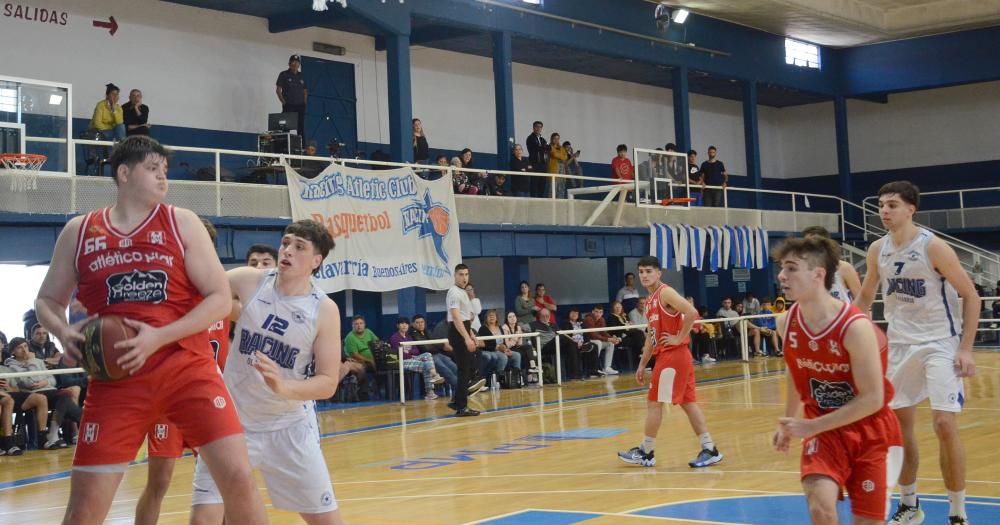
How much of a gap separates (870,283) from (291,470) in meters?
3.69

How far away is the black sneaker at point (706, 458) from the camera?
9164 millimetres

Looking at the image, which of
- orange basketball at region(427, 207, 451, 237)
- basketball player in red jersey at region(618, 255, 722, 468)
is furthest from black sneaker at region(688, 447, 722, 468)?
orange basketball at region(427, 207, 451, 237)

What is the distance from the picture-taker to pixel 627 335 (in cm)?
2209

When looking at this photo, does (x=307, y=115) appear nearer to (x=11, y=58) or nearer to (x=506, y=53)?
(x=506, y=53)

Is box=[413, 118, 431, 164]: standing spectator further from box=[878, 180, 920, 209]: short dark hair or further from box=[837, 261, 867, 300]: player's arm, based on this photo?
box=[878, 180, 920, 209]: short dark hair

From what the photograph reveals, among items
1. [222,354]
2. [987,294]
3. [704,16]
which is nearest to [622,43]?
[704,16]

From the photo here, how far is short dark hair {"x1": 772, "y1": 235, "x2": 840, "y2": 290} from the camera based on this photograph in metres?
4.84

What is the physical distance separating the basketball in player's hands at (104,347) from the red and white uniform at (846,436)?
2805 mm

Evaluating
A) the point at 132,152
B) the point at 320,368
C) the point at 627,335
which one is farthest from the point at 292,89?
the point at 132,152

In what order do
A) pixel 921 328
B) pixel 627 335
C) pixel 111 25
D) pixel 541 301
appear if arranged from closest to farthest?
1. pixel 921 328
2. pixel 111 25
3. pixel 541 301
4. pixel 627 335

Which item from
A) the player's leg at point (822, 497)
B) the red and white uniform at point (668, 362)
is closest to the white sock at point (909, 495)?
the player's leg at point (822, 497)

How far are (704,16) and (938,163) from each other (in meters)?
10.3

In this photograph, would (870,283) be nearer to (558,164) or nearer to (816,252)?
(816,252)

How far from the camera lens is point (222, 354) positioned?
6512 mm
